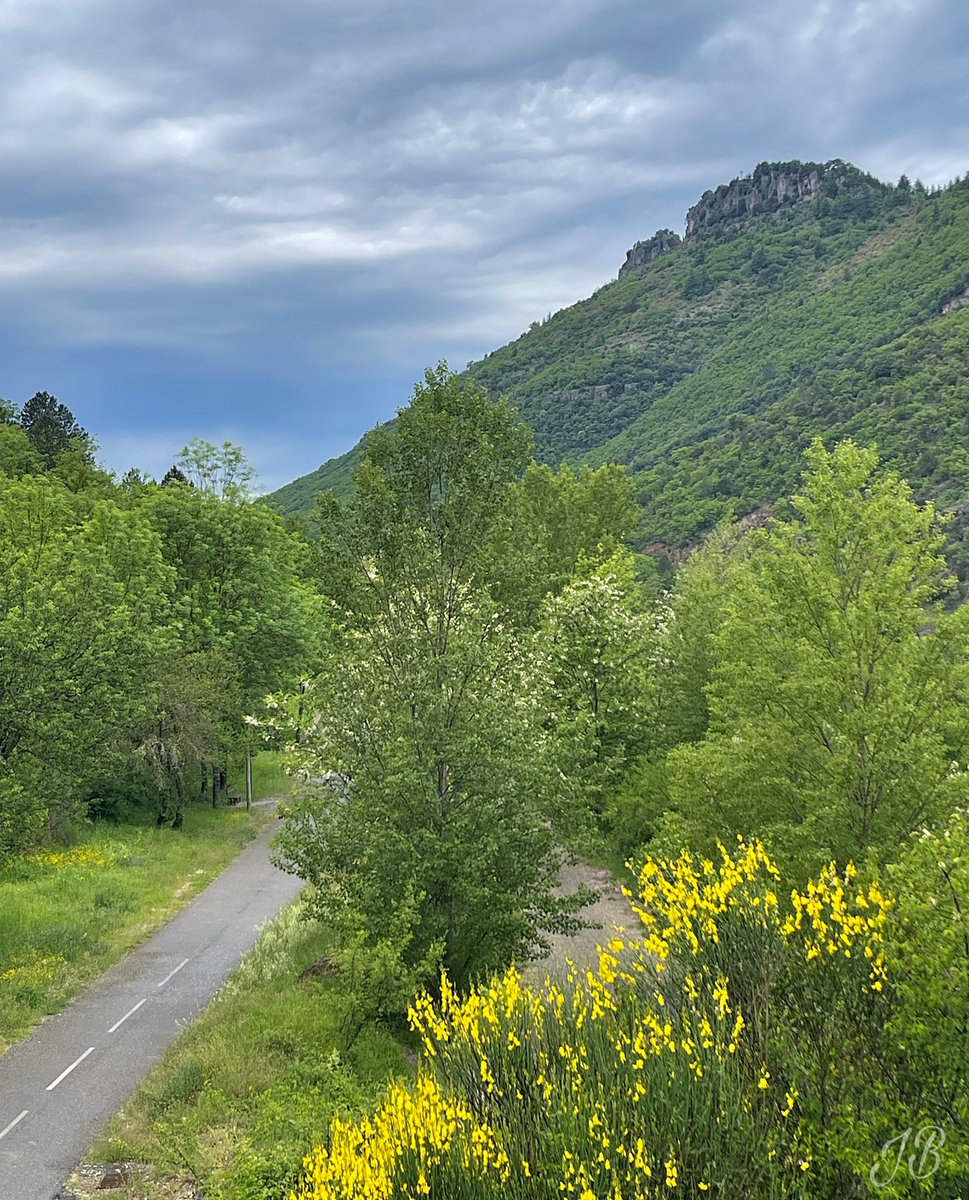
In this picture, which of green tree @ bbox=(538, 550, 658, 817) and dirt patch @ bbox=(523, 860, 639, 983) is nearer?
dirt patch @ bbox=(523, 860, 639, 983)

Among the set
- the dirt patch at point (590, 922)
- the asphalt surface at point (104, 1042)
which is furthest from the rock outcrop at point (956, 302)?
the asphalt surface at point (104, 1042)

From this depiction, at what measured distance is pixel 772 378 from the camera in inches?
4980

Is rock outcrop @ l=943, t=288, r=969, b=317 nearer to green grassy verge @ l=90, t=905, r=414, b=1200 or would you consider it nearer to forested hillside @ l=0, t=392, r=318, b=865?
forested hillside @ l=0, t=392, r=318, b=865

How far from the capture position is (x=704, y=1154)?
6766 millimetres

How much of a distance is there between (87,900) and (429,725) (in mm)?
14759

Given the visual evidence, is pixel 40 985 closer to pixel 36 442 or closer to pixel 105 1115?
pixel 105 1115

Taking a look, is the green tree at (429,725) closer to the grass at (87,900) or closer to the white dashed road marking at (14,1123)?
the white dashed road marking at (14,1123)

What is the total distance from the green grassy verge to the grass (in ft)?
13.2

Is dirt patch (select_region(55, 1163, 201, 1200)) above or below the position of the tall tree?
below

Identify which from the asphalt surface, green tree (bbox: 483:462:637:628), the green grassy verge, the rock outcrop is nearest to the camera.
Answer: the green grassy verge

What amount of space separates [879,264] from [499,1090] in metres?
166

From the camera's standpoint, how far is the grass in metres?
18.5

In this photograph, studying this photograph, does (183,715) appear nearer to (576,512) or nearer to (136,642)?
(136,642)

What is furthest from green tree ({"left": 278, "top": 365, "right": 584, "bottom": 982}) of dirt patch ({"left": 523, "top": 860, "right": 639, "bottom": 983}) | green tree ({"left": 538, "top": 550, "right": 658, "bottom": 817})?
green tree ({"left": 538, "top": 550, "right": 658, "bottom": 817})
